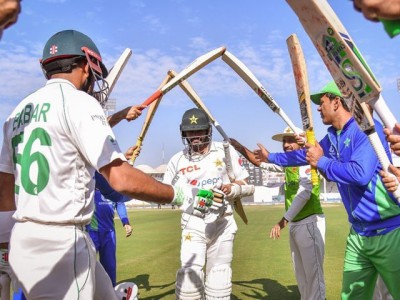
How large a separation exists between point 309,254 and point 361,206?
6.37 feet

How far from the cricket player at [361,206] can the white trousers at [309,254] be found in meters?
1.61

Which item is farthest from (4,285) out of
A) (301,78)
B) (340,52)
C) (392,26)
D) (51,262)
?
(392,26)

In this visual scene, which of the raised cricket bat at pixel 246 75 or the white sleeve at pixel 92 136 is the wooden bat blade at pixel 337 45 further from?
the raised cricket bat at pixel 246 75

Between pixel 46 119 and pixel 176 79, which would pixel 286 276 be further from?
pixel 46 119

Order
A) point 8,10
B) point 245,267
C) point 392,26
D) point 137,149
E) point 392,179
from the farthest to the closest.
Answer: point 245,267, point 137,149, point 392,179, point 392,26, point 8,10

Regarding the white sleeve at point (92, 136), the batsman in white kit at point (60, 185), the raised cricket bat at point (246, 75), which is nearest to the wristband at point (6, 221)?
the batsman in white kit at point (60, 185)

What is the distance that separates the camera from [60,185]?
2.46 m

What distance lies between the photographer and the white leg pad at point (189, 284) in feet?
15.5

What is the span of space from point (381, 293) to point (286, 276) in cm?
326

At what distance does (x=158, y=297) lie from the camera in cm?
653

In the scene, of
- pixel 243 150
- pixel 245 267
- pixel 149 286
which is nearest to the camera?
pixel 243 150

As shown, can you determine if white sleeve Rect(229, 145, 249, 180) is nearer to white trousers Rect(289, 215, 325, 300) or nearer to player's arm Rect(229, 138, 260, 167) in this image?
player's arm Rect(229, 138, 260, 167)

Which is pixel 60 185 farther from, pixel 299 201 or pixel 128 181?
pixel 299 201

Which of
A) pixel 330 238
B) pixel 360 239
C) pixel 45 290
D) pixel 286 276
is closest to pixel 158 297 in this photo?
pixel 286 276
